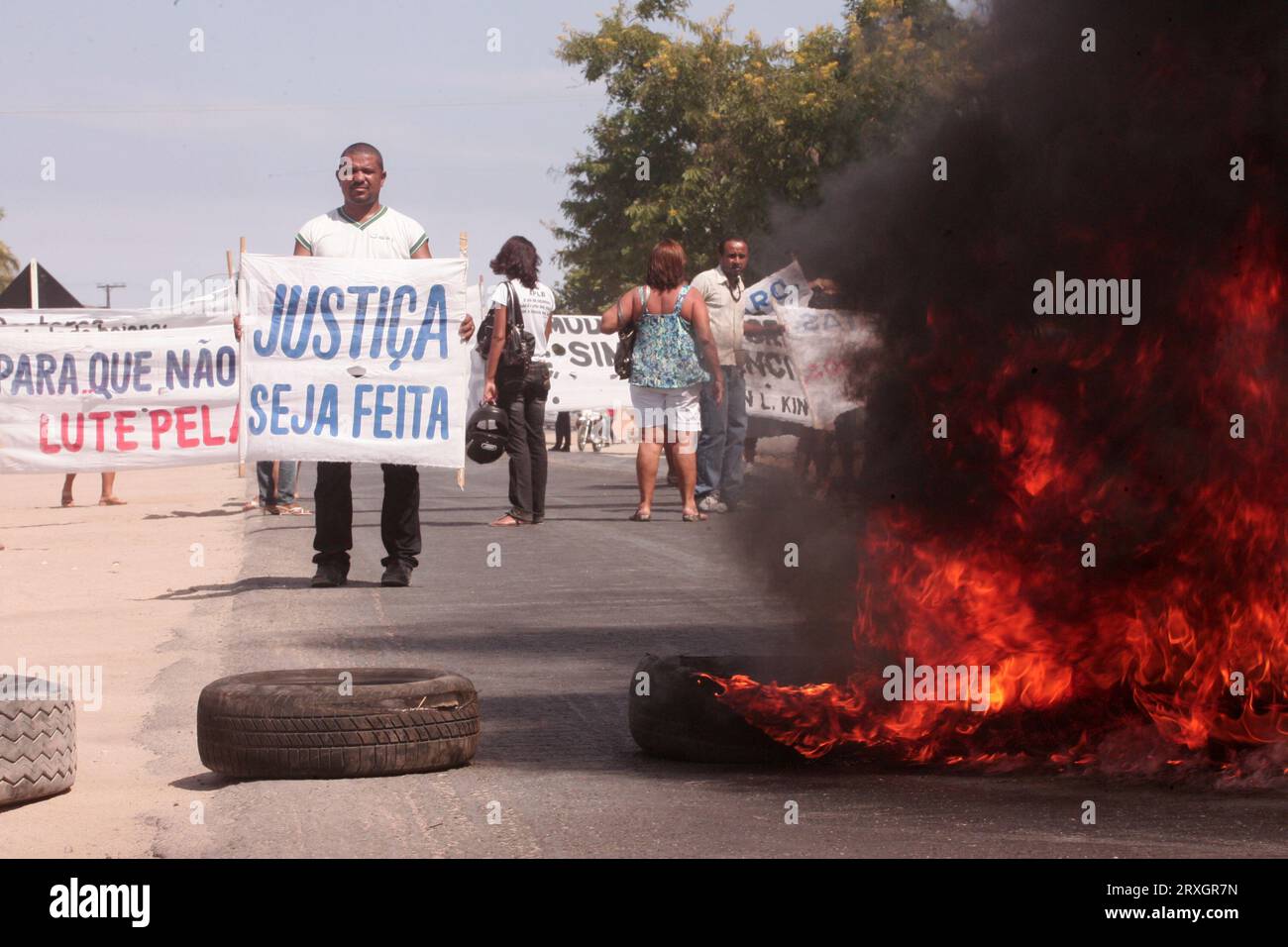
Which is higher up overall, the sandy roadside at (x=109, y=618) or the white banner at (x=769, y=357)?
the white banner at (x=769, y=357)

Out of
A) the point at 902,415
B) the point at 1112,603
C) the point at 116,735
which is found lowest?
the point at 116,735

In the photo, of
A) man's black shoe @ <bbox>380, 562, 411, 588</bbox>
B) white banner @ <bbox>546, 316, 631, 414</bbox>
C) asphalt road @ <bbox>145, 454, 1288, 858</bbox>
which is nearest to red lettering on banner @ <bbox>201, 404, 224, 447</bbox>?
asphalt road @ <bbox>145, 454, 1288, 858</bbox>

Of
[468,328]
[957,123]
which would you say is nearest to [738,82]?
[468,328]

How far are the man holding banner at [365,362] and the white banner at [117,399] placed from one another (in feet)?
15.1

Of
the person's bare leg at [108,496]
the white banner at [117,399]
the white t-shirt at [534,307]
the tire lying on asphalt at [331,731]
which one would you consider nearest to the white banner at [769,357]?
the white t-shirt at [534,307]

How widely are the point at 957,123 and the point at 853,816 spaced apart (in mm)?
2741

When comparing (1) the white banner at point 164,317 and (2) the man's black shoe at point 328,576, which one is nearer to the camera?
(2) the man's black shoe at point 328,576

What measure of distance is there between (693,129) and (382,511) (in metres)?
33.9

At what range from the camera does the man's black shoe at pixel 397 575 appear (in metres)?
10.8

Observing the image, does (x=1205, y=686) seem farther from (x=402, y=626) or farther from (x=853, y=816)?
(x=402, y=626)

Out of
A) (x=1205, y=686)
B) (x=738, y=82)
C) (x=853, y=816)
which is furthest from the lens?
(x=738, y=82)

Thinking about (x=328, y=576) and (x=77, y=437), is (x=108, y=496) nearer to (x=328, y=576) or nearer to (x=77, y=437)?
(x=77, y=437)

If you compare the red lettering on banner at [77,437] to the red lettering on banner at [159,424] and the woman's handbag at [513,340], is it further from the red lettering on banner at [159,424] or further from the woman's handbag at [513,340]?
the woman's handbag at [513,340]

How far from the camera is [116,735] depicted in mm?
6660
